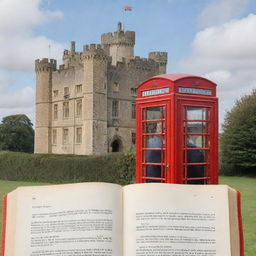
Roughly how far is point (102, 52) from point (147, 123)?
91.5 feet

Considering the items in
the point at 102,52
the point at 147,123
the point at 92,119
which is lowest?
the point at 147,123

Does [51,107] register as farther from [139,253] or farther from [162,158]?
[139,253]

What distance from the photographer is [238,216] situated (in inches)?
123

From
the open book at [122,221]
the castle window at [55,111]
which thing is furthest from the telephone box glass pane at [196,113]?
the castle window at [55,111]

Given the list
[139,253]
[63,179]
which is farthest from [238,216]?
[63,179]

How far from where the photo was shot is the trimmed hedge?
722 inches

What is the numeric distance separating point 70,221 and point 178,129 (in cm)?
385

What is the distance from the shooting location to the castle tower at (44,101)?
126 feet

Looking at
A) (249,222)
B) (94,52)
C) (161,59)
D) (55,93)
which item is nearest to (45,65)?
(55,93)

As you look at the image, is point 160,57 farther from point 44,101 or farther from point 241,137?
point 241,137

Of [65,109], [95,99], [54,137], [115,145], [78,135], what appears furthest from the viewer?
[54,137]

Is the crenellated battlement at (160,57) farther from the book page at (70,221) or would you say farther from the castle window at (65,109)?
the book page at (70,221)

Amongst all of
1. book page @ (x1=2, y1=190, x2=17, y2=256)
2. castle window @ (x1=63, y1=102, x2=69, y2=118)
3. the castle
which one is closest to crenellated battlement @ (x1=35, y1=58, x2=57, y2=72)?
the castle

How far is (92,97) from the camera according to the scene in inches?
1320
